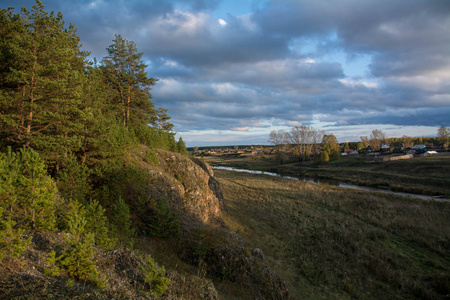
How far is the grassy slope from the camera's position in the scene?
1177cm

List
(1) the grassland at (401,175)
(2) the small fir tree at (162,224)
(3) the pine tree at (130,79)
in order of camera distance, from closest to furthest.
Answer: (2) the small fir tree at (162,224)
(3) the pine tree at (130,79)
(1) the grassland at (401,175)

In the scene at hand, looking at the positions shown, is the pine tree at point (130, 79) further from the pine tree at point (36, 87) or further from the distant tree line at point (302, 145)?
the distant tree line at point (302, 145)

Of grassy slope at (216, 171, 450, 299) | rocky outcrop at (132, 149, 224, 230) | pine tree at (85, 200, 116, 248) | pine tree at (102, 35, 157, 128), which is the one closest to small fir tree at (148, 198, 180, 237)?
rocky outcrop at (132, 149, 224, 230)

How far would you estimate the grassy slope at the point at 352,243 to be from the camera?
11766mm

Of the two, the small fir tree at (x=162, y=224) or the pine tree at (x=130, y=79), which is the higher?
the pine tree at (x=130, y=79)

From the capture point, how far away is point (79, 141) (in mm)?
11328

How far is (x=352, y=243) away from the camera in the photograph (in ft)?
53.3

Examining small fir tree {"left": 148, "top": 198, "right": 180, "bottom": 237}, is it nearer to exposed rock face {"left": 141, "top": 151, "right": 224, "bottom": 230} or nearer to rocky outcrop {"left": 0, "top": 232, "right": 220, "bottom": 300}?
exposed rock face {"left": 141, "top": 151, "right": 224, "bottom": 230}

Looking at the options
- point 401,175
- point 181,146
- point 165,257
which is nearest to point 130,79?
point 181,146

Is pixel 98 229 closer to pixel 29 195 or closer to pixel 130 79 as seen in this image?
pixel 29 195

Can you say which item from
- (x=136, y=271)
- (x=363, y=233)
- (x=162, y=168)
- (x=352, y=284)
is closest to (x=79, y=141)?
(x=162, y=168)

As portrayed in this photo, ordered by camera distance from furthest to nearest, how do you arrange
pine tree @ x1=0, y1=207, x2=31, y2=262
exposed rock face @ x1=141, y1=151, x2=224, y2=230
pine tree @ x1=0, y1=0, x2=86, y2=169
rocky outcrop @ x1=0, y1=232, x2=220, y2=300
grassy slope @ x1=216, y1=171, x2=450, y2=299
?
1. exposed rock face @ x1=141, y1=151, x2=224, y2=230
2. grassy slope @ x1=216, y1=171, x2=450, y2=299
3. pine tree @ x1=0, y1=0, x2=86, y2=169
4. pine tree @ x1=0, y1=207, x2=31, y2=262
5. rocky outcrop @ x1=0, y1=232, x2=220, y2=300

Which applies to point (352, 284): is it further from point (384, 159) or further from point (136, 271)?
point (384, 159)

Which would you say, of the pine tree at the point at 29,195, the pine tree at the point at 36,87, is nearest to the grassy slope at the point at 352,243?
the pine tree at the point at 29,195
